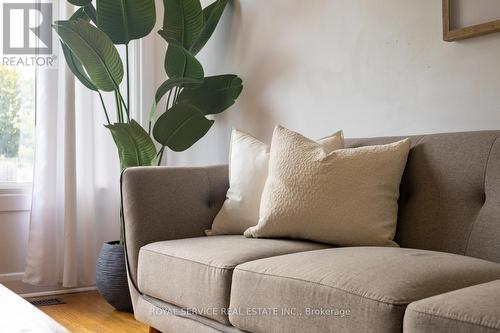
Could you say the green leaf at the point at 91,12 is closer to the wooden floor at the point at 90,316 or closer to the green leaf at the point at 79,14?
the green leaf at the point at 79,14

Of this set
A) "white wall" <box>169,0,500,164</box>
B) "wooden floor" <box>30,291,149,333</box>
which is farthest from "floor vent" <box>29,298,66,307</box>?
"white wall" <box>169,0,500,164</box>

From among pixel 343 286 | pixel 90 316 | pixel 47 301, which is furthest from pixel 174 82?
pixel 343 286

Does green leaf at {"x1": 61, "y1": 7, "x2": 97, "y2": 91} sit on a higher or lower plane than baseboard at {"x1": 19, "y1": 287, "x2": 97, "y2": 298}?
higher

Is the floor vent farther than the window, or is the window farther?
the window

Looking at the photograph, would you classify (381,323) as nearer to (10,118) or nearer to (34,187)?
(34,187)

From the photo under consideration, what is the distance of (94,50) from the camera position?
9.44 feet

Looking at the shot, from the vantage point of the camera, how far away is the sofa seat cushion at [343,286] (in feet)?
4.29

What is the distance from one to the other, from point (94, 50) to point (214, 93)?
64 centimetres

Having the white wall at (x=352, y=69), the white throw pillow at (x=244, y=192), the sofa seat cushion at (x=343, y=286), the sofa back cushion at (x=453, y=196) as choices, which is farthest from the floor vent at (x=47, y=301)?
the sofa back cushion at (x=453, y=196)

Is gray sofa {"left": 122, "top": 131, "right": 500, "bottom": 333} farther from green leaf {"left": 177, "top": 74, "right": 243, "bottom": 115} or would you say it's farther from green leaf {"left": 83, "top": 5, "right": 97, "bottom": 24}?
green leaf {"left": 83, "top": 5, "right": 97, "bottom": 24}

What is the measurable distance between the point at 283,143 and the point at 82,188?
5.33 feet

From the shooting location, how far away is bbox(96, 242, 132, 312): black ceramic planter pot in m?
2.88

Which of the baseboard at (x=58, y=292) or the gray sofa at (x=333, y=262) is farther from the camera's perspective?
the baseboard at (x=58, y=292)

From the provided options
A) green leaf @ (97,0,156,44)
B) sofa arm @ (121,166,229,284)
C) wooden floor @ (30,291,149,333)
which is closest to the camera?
sofa arm @ (121,166,229,284)
